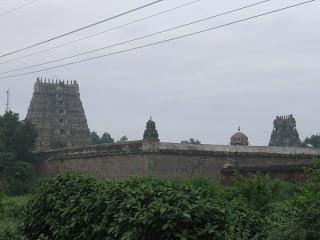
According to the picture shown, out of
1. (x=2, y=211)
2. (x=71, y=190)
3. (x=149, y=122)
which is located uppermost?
(x=149, y=122)

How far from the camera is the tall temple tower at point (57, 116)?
2021 inches

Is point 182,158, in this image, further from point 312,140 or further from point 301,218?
point 312,140

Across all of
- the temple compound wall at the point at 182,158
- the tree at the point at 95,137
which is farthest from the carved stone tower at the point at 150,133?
the tree at the point at 95,137

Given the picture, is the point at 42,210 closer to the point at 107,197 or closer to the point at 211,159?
the point at 107,197

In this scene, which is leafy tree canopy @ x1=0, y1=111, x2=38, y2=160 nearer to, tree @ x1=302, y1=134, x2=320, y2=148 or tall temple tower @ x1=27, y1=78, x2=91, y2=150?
tall temple tower @ x1=27, y1=78, x2=91, y2=150

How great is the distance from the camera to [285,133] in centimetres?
4831

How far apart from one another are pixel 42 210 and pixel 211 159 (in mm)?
18336

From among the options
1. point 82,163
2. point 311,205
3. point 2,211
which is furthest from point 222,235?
point 82,163

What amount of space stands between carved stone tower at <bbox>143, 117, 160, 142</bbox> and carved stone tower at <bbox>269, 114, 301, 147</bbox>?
24223 millimetres

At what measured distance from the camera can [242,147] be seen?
87.7 ft

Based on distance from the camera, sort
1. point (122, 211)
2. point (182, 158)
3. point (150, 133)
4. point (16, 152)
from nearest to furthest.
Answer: point (122, 211)
point (150, 133)
point (182, 158)
point (16, 152)

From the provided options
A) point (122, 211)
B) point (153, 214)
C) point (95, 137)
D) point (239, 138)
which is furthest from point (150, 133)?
point (95, 137)

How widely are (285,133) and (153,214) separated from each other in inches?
1716

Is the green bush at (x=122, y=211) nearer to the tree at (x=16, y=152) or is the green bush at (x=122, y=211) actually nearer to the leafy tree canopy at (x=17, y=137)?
the tree at (x=16, y=152)
